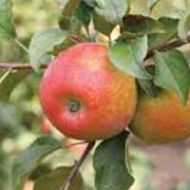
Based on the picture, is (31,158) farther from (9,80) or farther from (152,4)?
(152,4)

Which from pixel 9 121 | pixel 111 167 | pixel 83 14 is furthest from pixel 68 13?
pixel 9 121

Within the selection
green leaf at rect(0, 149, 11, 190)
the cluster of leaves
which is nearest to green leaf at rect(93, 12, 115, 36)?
the cluster of leaves

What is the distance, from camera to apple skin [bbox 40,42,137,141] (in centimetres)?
101

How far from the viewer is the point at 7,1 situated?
117cm

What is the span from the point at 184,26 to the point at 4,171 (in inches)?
75.6

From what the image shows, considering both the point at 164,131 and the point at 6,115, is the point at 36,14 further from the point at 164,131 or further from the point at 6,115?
the point at 164,131

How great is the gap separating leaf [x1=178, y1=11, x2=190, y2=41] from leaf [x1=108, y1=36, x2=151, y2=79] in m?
0.05

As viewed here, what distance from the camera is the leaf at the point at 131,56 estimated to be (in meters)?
0.99

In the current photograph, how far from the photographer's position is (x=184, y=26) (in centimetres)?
103

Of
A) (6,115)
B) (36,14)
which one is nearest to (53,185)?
(6,115)

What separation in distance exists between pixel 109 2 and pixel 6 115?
1.80m

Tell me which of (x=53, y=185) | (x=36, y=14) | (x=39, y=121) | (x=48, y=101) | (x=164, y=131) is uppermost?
(x=48, y=101)

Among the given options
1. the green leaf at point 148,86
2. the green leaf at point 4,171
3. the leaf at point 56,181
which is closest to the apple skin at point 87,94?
the green leaf at point 148,86

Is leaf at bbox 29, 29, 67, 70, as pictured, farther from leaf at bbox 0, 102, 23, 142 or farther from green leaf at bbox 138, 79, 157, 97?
leaf at bbox 0, 102, 23, 142
